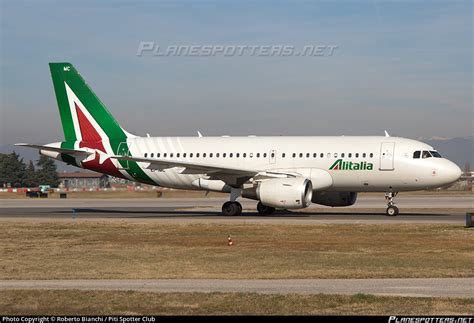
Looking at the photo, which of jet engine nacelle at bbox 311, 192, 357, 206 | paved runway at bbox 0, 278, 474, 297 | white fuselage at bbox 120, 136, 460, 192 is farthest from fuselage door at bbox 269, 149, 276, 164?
paved runway at bbox 0, 278, 474, 297

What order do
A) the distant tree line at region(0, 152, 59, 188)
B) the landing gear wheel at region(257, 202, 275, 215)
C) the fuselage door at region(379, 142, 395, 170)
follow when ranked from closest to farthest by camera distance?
the fuselage door at region(379, 142, 395, 170)
the landing gear wheel at region(257, 202, 275, 215)
the distant tree line at region(0, 152, 59, 188)

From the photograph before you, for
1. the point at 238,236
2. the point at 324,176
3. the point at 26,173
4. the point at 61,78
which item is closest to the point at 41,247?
A: the point at 238,236

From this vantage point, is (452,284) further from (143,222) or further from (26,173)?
(26,173)

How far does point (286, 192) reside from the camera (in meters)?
40.8

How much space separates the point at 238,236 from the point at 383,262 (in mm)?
9513

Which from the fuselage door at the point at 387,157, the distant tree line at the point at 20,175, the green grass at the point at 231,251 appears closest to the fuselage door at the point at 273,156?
the fuselage door at the point at 387,157

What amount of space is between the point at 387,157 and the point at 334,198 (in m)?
4.40

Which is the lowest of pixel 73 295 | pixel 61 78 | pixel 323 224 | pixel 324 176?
pixel 73 295

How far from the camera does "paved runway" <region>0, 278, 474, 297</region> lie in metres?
17.3

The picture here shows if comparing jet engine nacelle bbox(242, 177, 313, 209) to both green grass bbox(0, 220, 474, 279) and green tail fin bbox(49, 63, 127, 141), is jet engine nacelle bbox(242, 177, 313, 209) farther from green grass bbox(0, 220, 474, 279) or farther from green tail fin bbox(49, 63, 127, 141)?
green tail fin bbox(49, 63, 127, 141)

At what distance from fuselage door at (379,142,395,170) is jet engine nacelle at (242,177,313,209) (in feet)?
13.5

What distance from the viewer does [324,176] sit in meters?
43.1

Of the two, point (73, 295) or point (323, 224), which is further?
point (323, 224)

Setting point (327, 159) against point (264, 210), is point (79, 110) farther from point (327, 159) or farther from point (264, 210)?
point (327, 159)
